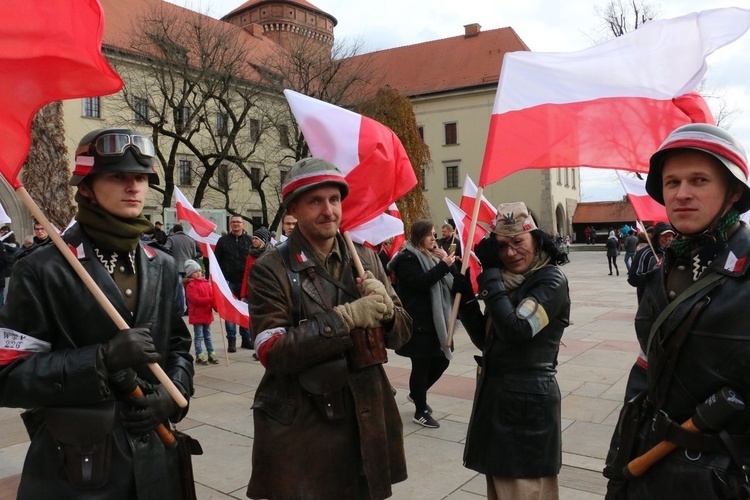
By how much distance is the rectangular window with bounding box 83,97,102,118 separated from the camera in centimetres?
3234


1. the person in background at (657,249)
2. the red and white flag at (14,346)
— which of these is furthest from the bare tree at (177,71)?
the red and white flag at (14,346)

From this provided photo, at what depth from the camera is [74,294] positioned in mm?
2088

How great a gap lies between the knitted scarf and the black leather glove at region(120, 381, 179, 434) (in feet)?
11.4

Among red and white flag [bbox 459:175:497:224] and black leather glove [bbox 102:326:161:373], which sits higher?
red and white flag [bbox 459:175:497:224]

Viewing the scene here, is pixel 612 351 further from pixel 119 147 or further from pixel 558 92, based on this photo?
pixel 119 147

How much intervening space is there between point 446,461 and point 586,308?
1059 centimetres

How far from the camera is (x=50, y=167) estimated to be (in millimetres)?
28344

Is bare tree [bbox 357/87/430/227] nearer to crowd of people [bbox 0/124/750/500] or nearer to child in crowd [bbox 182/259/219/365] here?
child in crowd [bbox 182/259/219/365]

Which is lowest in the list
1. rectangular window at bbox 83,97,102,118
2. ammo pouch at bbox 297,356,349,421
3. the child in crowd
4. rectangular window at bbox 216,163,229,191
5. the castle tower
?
the child in crowd

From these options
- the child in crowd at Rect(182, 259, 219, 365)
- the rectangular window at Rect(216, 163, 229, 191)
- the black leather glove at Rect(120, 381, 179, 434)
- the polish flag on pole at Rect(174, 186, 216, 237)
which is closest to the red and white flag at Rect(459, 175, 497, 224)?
the child in crowd at Rect(182, 259, 219, 365)

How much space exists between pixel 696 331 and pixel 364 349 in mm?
1276

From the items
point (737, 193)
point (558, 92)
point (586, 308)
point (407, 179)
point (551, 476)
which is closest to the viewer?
point (737, 193)

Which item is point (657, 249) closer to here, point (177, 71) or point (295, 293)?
point (295, 293)

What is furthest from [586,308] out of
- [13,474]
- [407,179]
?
[13,474]
